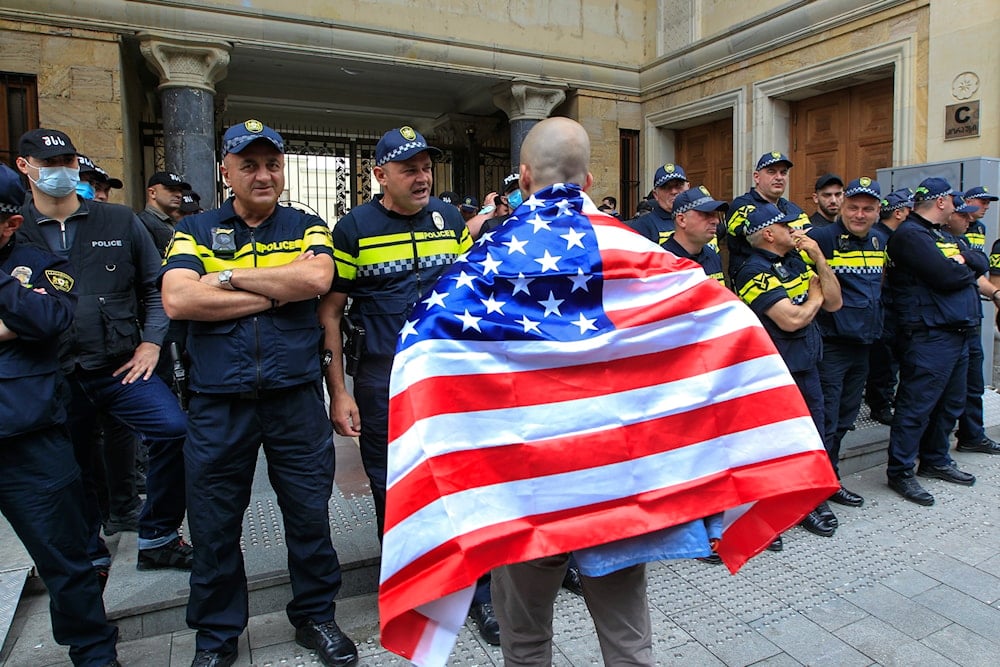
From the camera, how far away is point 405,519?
1.75 metres

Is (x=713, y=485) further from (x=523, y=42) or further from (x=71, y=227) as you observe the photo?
(x=523, y=42)

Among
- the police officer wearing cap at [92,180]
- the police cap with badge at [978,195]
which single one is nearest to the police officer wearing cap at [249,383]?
the police officer wearing cap at [92,180]

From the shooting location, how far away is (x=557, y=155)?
6.59 ft

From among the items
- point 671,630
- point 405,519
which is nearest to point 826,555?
point 671,630

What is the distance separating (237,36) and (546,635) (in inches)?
369

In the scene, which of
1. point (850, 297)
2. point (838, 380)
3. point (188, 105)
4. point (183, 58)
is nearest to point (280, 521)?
point (838, 380)

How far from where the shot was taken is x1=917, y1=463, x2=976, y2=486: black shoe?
5.20m

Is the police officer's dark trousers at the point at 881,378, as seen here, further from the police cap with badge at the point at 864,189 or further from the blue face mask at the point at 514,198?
the blue face mask at the point at 514,198

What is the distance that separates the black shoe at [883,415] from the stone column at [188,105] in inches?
313

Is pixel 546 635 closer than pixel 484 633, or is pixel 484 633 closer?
pixel 546 635

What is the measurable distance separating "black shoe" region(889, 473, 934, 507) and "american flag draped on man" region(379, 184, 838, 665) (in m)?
3.55

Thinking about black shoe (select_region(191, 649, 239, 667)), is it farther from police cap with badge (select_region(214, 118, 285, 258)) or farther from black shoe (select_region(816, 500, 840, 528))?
black shoe (select_region(816, 500, 840, 528))

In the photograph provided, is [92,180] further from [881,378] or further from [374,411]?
[881,378]

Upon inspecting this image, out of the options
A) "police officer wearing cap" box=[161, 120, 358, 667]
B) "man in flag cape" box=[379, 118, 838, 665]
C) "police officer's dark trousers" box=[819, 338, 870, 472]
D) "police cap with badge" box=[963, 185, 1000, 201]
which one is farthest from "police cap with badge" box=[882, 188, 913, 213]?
"police officer wearing cap" box=[161, 120, 358, 667]
